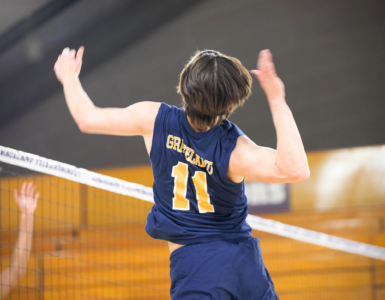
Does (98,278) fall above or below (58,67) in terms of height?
below

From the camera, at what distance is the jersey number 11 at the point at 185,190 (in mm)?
1572

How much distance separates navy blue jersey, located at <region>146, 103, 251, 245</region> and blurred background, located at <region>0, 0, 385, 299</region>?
472cm

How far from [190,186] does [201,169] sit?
0.35ft

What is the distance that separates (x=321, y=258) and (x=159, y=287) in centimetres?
263

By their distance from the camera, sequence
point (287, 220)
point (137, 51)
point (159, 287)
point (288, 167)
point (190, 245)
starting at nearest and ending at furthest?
1. point (288, 167)
2. point (190, 245)
3. point (159, 287)
4. point (287, 220)
5. point (137, 51)

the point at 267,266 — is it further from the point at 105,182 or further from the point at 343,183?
the point at 105,182

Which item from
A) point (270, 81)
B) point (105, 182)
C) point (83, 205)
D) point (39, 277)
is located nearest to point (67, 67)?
point (270, 81)

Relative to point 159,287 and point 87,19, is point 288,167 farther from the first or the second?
point 87,19

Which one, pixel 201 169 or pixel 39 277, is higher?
pixel 201 169

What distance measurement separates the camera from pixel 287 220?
6848mm

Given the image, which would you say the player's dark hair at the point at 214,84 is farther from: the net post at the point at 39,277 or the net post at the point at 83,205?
the net post at the point at 83,205

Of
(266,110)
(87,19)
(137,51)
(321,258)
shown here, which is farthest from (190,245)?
(87,19)

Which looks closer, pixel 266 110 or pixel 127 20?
pixel 266 110

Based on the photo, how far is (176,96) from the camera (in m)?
8.51
